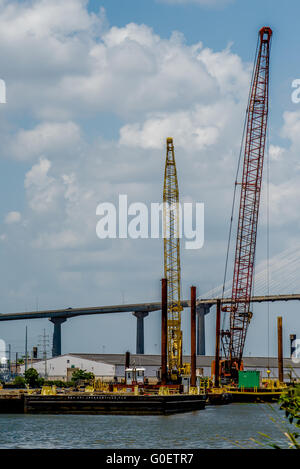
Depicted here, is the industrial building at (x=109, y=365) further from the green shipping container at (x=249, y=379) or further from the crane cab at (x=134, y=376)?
the crane cab at (x=134, y=376)

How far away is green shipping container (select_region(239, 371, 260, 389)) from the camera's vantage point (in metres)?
92.9

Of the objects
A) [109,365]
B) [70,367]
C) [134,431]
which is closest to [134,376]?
[134,431]

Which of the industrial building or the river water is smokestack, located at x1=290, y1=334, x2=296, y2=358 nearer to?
the industrial building

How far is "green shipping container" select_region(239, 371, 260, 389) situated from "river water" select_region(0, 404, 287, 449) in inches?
1128

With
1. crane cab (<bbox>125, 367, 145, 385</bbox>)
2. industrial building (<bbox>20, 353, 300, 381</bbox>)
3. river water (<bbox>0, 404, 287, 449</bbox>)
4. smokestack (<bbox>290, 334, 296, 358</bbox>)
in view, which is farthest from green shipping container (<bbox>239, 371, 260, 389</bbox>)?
smokestack (<bbox>290, 334, 296, 358</bbox>)

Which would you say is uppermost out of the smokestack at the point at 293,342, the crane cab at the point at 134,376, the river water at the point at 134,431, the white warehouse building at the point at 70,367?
the smokestack at the point at 293,342

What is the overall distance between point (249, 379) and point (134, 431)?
49.6m

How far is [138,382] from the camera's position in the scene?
78625 mm

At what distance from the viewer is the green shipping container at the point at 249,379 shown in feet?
305

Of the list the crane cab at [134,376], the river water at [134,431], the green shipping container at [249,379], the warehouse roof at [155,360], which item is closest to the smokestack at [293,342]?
the warehouse roof at [155,360]

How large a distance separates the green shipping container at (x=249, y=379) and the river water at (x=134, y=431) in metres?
28.7

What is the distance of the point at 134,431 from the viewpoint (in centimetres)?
4606

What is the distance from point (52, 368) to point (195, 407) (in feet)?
340

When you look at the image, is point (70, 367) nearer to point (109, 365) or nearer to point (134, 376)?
point (109, 365)
